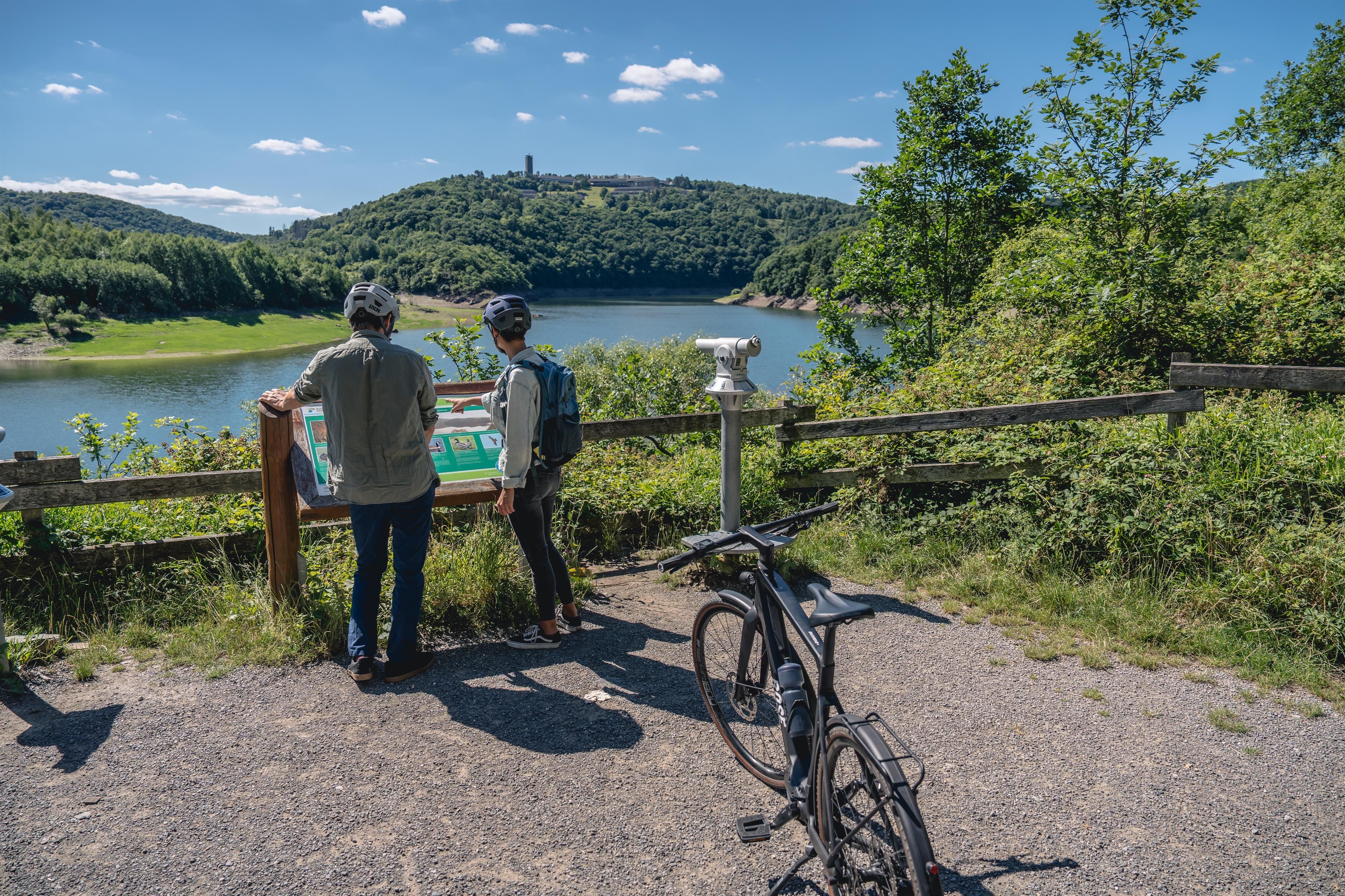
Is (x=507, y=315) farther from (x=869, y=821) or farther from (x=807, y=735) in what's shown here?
(x=869, y=821)

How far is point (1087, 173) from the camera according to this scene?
390 inches

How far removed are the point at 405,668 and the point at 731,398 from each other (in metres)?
2.41

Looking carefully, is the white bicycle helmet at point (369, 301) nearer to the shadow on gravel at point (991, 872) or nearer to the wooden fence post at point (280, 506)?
the wooden fence post at point (280, 506)

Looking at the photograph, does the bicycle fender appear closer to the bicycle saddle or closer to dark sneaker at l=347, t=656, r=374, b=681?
the bicycle saddle

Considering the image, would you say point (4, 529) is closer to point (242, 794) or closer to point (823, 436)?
point (242, 794)

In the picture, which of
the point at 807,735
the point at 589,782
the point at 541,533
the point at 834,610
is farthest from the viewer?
the point at 541,533

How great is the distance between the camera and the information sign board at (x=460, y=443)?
175 inches

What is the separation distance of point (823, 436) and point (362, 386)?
342 centimetres

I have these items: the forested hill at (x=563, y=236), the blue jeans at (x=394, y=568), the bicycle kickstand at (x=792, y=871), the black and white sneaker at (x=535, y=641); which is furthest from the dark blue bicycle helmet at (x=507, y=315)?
the forested hill at (x=563, y=236)

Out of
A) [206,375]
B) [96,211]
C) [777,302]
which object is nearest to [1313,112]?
[777,302]

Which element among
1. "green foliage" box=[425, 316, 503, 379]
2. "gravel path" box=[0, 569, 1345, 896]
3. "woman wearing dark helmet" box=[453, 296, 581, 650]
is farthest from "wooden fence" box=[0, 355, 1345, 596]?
"green foliage" box=[425, 316, 503, 379]

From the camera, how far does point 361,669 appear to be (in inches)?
150

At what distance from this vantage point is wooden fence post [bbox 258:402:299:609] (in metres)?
4.06

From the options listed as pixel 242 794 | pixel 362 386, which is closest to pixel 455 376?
pixel 362 386
